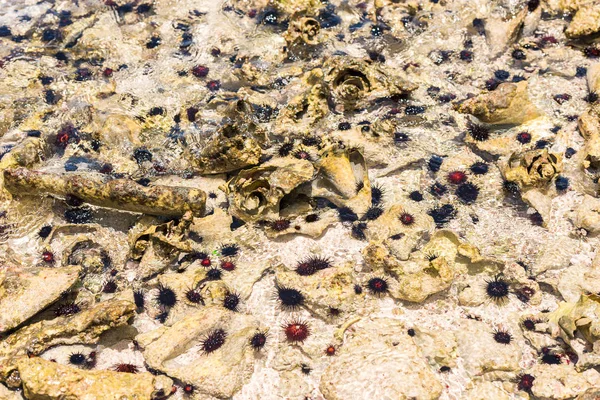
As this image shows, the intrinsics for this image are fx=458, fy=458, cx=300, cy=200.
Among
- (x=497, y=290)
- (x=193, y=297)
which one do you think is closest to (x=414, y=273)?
(x=497, y=290)

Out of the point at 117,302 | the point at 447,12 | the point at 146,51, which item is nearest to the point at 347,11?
the point at 447,12

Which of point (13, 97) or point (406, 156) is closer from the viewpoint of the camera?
point (406, 156)

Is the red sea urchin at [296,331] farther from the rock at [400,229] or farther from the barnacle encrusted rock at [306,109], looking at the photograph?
the barnacle encrusted rock at [306,109]

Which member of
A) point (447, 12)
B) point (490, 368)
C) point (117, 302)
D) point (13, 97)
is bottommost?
point (490, 368)

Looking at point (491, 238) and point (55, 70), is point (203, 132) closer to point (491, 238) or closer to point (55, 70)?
point (55, 70)

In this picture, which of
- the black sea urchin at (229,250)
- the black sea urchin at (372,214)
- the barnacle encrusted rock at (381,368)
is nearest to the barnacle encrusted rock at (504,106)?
the black sea urchin at (372,214)

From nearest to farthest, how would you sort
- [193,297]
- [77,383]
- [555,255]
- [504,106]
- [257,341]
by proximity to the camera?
[77,383], [257,341], [193,297], [555,255], [504,106]

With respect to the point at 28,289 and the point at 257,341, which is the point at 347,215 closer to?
the point at 257,341

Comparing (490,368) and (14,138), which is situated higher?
(14,138)
